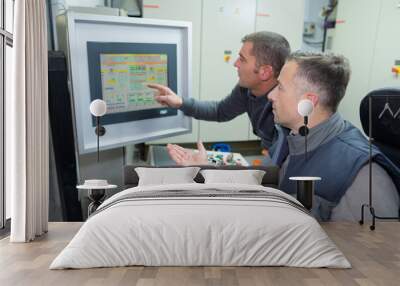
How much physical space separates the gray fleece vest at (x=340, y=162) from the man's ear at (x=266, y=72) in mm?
672

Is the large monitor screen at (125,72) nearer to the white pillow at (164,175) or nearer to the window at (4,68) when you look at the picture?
the window at (4,68)

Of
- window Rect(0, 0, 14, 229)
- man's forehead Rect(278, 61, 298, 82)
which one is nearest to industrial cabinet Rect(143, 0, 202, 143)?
man's forehead Rect(278, 61, 298, 82)

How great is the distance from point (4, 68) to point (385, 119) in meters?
2.69

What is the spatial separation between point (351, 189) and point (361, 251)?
78 cm

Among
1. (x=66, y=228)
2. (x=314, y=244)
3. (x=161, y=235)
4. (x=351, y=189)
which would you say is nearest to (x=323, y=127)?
(x=351, y=189)

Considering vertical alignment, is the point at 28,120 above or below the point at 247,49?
below

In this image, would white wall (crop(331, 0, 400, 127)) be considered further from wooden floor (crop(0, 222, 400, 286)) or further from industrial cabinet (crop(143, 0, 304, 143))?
wooden floor (crop(0, 222, 400, 286))

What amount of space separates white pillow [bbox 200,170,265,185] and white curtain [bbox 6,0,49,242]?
1115 millimetres

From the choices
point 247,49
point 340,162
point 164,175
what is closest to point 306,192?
point 340,162

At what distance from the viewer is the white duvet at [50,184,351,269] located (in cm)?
188

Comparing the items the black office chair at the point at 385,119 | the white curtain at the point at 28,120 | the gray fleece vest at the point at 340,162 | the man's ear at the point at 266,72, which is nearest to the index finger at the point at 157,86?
the man's ear at the point at 266,72

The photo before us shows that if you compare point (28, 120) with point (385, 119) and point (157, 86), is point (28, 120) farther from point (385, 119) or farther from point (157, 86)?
point (385, 119)

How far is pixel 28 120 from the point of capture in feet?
7.40

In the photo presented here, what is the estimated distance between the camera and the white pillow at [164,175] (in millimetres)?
2754
